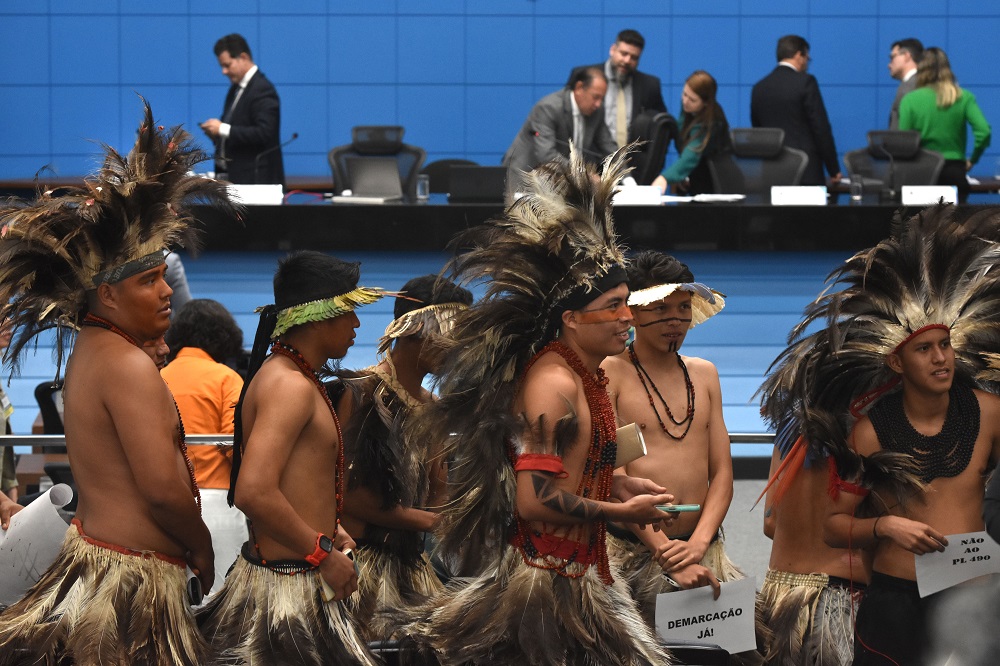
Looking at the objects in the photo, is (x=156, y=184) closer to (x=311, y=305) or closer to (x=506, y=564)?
(x=311, y=305)

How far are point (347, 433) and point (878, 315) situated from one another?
54.7 inches

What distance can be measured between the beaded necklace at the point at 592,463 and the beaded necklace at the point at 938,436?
728mm

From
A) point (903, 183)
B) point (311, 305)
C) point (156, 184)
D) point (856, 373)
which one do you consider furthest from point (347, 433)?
point (903, 183)

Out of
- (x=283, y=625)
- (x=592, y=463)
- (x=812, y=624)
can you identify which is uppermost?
(x=592, y=463)

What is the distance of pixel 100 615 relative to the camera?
8.91 feet

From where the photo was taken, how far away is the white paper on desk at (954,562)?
9.57ft

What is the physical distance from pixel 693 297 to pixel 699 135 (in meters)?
4.49

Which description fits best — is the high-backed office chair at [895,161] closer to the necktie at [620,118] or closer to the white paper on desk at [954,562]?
the necktie at [620,118]

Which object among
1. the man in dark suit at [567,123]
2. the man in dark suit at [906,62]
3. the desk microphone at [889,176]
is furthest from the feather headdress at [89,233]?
the man in dark suit at [906,62]

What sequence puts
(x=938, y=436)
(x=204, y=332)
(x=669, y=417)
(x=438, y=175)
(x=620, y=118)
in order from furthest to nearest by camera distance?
(x=438, y=175), (x=620, y=118), (x=204, y=332), (x=669, y=417), (x=938, y=436)

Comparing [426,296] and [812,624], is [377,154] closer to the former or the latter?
[426,296]

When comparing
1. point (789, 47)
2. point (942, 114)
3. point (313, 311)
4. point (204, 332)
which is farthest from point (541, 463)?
point (942, 114)

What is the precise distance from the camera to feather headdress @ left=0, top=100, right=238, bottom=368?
2.83 meters

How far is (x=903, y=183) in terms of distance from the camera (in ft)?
27.1
